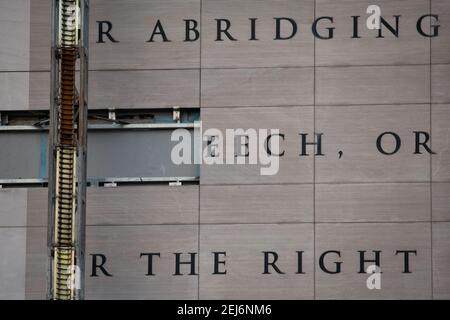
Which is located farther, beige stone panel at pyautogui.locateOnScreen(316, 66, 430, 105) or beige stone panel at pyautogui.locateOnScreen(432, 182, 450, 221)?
beige stone panel at pyautogui.locateOnScreen(316, 66, 430, 105)

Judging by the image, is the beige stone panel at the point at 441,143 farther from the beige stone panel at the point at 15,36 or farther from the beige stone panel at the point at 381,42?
the beige stone panel at the point at 15,36

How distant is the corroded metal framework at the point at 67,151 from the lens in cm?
3678

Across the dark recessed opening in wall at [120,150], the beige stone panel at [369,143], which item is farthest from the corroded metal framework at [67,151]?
the beige stone panel at [369,143]

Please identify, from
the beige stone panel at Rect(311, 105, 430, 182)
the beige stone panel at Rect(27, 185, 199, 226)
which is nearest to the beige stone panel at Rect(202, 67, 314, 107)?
the beige stone panel at Rect(311, 105, 430, 182)

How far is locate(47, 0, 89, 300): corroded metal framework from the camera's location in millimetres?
36781

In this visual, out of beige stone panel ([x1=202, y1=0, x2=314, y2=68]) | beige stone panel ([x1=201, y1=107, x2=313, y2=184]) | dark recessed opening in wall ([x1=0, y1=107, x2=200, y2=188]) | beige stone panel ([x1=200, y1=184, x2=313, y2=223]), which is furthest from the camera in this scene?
dark recessed opening in wall ([x1=0, y1=107, x2=200, y2=188])

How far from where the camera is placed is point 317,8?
38.3 meters

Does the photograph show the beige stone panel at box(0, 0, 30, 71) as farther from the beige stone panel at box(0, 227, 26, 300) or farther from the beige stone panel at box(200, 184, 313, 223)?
the beige stone panel at box(200, 184, 313, 223)

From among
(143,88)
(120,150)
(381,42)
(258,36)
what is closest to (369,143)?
(381,42)

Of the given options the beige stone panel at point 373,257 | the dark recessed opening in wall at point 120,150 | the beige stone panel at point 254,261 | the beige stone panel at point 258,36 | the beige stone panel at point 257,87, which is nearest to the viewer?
the beige stone panel at point 373,257

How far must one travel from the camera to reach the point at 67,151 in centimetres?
3722

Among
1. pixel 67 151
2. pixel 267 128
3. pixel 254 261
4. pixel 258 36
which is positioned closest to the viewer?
pixel 67 151

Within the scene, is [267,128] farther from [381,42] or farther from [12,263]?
[12,263]

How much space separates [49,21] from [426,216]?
6924 mm
